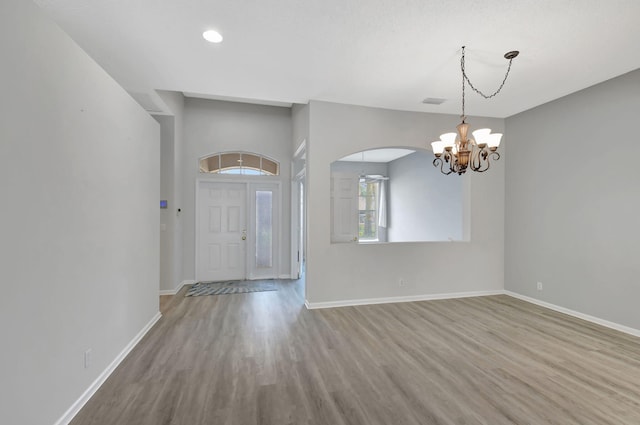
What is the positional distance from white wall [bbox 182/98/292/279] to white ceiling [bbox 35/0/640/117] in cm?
165

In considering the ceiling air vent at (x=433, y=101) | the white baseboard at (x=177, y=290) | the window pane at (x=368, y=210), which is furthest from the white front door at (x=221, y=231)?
the window pane at (x=368, y=210)

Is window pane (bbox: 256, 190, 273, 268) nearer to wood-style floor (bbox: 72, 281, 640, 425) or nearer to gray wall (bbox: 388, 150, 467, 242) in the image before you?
wood-style floor (bbox: 72, 281, 640, 425)

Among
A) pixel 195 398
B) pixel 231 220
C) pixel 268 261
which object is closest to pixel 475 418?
pixel 195 398

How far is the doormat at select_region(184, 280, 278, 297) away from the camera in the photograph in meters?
4.87

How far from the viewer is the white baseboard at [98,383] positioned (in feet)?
6.07

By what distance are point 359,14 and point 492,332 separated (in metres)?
3.58

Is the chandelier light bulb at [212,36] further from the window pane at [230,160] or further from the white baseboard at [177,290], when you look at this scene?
the white baseboard at [177,290]

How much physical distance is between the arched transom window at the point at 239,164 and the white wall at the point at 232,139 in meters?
0.13

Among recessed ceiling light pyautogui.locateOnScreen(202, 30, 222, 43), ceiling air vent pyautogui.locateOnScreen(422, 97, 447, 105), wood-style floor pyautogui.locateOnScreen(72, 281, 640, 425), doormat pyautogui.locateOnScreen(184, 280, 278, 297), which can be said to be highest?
ceiling air vent pyautogui.locateOnScreen(422, 97, 447, 105)

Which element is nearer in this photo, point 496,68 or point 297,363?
point 297,363

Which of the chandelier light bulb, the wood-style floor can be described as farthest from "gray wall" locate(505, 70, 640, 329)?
the chandelier light bulb

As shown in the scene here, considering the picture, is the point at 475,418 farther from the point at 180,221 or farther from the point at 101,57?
the point at 180,221

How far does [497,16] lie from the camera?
2.31 metres

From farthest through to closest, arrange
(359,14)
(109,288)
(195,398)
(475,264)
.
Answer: (475,264), (109,288), (359,14), (195,398)
